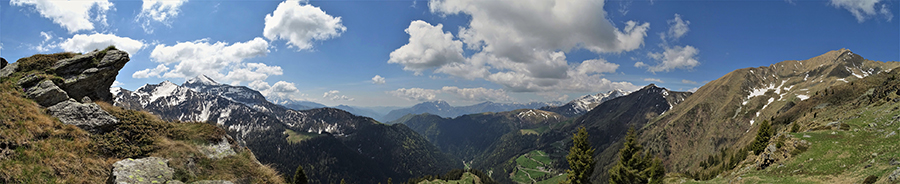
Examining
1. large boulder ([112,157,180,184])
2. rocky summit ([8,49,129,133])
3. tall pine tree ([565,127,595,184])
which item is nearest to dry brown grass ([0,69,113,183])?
rocky summit ([8,49,129,133])

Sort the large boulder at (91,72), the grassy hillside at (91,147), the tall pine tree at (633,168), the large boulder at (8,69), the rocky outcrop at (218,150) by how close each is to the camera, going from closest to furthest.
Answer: the grassy hillside at (91,147) < the rocky outcrop at (218,150) < the large boulder at (8,69) < the large boulder at (91,72) < the tall pine tree at (633,168)

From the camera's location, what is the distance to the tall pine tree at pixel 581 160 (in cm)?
3912

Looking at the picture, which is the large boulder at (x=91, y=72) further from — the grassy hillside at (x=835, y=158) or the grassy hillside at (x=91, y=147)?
the grassy hillside at (x=835, y=158)

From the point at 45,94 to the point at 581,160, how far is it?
1988 inches

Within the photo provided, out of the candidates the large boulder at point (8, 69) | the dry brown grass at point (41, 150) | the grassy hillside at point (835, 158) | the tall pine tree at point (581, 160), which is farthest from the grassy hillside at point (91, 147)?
the grassy hillside at point (835, 158)

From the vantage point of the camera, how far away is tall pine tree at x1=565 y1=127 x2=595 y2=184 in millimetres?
39125

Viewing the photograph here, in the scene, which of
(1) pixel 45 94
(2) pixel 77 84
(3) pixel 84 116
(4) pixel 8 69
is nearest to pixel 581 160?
(3) pixel 84 116

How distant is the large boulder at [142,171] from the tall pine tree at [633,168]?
4634cm

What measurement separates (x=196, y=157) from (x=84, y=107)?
8483mm

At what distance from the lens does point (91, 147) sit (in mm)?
16062

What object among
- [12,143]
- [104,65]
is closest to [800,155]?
[12,143]

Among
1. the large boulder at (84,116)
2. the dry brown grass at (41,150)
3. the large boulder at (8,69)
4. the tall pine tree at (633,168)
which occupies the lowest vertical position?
the tall pine tree at (633,168)

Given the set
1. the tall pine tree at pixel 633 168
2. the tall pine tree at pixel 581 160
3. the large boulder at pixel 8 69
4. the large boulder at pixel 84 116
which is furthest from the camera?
the tall pine tree at pixel 633 168

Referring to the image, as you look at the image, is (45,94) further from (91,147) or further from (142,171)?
(142,171)
